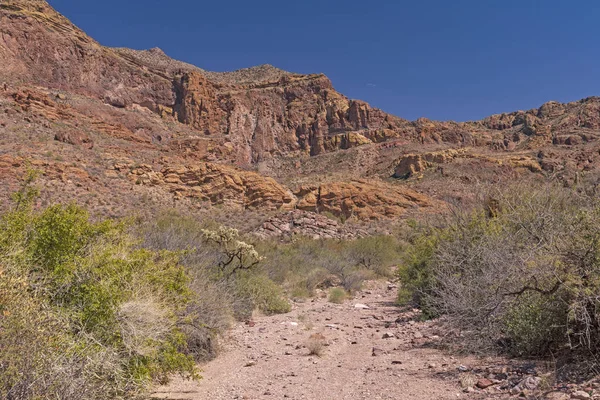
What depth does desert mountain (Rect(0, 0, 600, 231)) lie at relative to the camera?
30641mm

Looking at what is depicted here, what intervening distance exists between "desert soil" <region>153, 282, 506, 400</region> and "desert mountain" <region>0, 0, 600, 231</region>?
431 cm

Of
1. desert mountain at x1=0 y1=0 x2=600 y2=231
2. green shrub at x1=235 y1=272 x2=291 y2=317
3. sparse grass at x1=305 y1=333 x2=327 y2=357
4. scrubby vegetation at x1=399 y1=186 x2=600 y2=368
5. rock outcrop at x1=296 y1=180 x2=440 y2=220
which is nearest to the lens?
scrubby vegetation at x1=399 y1=186 x2=600 y2=368

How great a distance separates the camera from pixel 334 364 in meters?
6.56

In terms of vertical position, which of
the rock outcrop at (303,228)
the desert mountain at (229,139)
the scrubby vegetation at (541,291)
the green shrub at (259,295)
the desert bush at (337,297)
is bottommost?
the desert bush at (337,297)

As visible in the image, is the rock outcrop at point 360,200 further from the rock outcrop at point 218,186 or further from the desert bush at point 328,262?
the desert bush at point 328,262

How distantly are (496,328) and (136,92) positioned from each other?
255 feet

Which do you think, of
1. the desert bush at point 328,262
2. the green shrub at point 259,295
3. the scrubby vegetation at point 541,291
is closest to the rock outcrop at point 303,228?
the desert bush at point 328,262

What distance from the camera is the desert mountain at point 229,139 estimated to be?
30641 millimetres

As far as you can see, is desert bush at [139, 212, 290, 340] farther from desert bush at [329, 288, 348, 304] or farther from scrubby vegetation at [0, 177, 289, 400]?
desert bush at [329, 288, 348, 304]

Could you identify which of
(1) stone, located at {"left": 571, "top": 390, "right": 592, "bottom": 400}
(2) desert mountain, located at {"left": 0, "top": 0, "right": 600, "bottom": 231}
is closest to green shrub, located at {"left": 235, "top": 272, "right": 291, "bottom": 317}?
(2) desert mountain, located at {"left": 0, "top": 0, "right": 600, "bottom": 231}

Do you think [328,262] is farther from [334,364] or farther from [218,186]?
[218,186]

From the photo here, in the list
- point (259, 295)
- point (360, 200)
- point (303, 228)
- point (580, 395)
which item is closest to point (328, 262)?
point (259, 295)

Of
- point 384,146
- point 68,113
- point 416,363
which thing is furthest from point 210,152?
point 416,363

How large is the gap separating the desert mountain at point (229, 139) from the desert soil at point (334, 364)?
431cm
